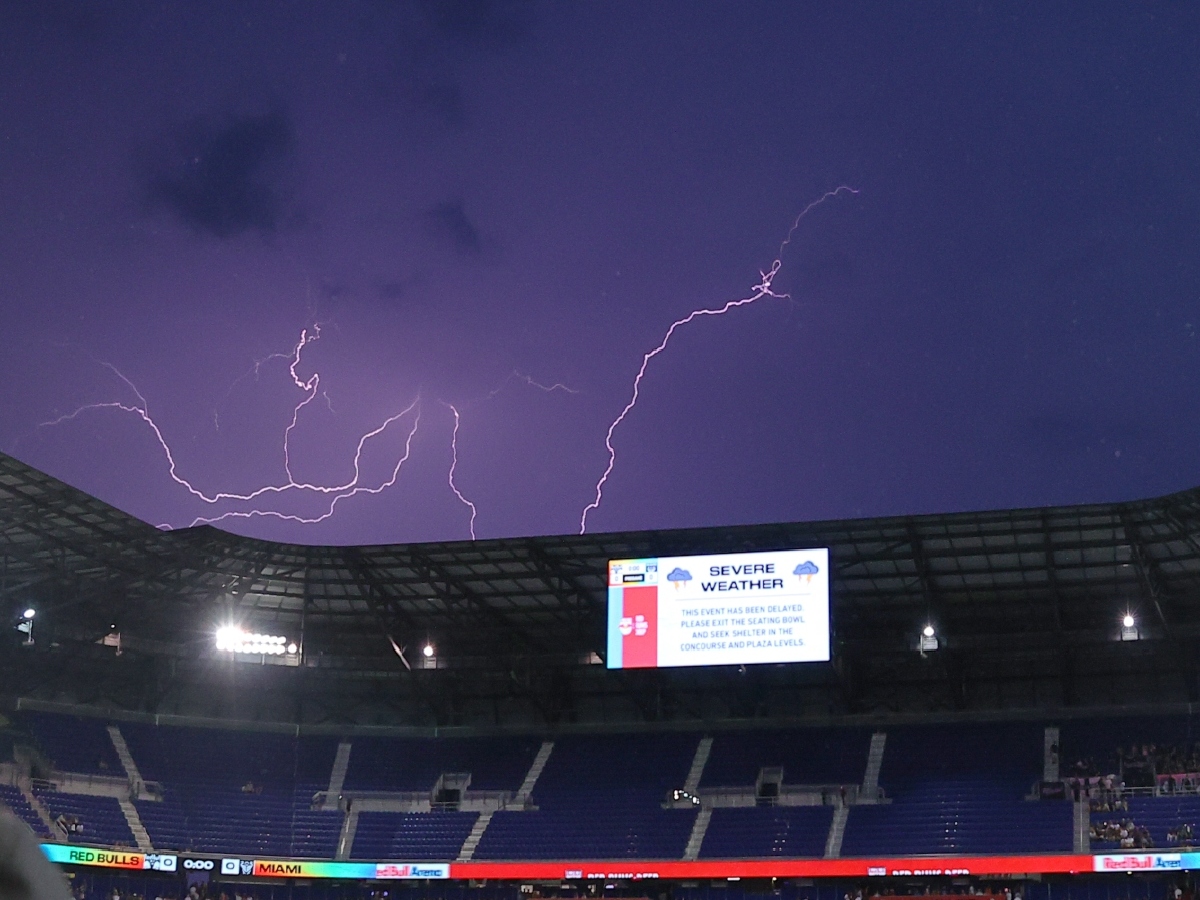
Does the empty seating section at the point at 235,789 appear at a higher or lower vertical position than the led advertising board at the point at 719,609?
lower

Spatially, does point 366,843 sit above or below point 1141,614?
below

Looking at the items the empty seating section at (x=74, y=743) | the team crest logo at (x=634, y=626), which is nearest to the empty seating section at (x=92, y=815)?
the empty seating section at (x=74, y=743)

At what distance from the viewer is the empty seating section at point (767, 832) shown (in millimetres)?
45781

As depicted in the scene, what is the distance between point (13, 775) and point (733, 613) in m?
25.1

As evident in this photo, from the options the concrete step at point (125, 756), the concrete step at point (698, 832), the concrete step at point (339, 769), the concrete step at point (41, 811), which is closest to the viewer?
the concrete step at point (41, 811)

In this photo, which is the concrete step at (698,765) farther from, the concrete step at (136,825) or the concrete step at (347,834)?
the concrete step at (136,825)

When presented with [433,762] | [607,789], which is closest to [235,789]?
[433,762]

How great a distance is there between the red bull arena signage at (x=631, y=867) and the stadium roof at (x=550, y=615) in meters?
7.13

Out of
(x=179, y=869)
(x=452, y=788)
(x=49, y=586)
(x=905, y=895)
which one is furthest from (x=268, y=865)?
(x=905, y=895)

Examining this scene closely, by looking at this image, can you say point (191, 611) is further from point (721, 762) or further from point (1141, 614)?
point (1141, 614)

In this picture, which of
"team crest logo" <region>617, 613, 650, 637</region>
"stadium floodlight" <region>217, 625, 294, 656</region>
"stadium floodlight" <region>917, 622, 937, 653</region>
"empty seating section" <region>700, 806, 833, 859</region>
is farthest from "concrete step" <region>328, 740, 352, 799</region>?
"stadium floodlight" <region>917, 622, 937, 653</region>

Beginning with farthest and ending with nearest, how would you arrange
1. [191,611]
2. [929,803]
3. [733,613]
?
[191,611]
[929,803]
[733,613]

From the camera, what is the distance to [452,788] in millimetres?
52844

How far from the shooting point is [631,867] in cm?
4588
